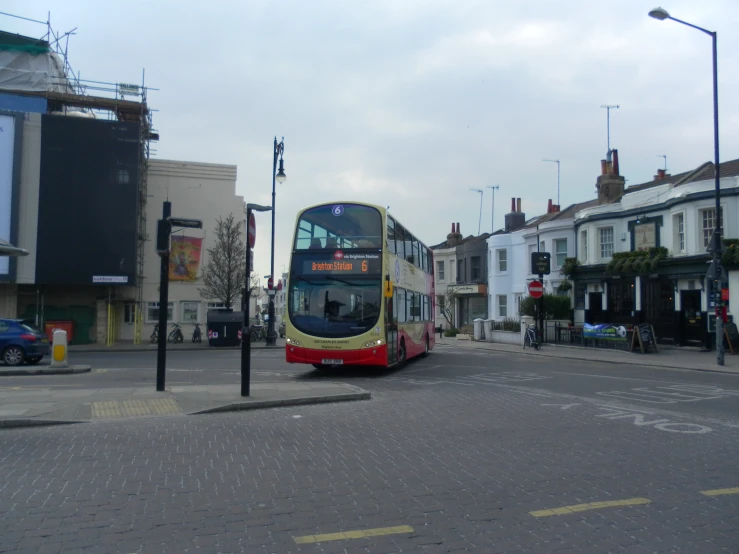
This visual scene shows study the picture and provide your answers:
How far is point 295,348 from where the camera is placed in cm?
1719

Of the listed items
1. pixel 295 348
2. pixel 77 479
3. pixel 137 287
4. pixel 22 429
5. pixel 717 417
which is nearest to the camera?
pixel 77 479

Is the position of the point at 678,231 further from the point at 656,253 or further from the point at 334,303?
the point at 334,303

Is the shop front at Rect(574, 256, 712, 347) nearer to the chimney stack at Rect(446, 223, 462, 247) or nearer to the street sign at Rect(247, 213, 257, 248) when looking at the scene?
the street sign at Rect(247, 213, 257, 248)

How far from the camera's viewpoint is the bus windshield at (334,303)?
1711 centimetres

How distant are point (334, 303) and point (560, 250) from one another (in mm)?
25980

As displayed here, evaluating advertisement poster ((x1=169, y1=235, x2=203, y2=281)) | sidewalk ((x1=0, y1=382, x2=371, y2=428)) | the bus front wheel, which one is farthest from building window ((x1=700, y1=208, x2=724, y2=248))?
advertisement poster ((x1=169, y1=235, x2=203, y2=281))

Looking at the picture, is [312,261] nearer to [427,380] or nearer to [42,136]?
[427,380]

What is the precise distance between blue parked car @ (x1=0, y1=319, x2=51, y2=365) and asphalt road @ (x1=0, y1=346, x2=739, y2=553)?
13012mm

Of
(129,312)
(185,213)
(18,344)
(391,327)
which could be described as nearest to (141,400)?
(391,327)

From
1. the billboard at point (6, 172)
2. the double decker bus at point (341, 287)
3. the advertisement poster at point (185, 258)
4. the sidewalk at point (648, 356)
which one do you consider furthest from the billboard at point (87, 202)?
the double decker bus at point (341, 287)

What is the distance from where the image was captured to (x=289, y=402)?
12.3 meters

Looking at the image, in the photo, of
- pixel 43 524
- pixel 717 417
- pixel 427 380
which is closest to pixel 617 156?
pixel 427 380

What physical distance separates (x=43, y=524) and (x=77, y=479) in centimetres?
144

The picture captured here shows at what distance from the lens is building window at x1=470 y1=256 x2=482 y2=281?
5238 centimetres
